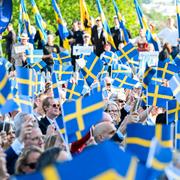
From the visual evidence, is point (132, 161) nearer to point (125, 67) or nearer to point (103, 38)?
point (125, 67)

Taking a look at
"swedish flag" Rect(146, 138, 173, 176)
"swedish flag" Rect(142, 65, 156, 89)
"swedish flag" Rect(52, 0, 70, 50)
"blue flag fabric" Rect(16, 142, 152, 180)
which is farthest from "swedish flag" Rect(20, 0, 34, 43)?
"blue flag fabric" Rect(16, 142, 152, 180)

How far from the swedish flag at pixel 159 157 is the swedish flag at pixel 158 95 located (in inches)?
246

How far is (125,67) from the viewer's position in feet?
60.1

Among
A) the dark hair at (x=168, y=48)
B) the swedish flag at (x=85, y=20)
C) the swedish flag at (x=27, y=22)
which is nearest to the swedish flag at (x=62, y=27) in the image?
the swedish flag at (x=27, y=22)

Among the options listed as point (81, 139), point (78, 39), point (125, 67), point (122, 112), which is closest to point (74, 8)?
point (78, 39)

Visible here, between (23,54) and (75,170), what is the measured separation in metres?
17.1

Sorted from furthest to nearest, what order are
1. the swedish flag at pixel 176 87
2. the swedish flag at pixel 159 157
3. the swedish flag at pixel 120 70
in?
the swedish flag at pixel 120 70 < the swedish flag at pixel 176 87 < the swedish flag at pixel 159 157

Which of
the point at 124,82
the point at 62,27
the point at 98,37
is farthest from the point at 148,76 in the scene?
the point at 98,37

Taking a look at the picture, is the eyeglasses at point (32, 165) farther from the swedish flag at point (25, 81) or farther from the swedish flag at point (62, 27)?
the swedish flag at point (62, 27)

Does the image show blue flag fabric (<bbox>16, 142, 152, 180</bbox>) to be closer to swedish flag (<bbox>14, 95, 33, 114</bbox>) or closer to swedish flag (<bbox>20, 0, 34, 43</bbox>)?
swedish flag (<bbox>14, 95, 33, 114</bbox>)

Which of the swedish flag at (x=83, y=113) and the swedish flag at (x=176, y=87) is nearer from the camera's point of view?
the swedish flag at (x=83, y=113)

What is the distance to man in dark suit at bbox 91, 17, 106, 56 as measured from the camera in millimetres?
25984

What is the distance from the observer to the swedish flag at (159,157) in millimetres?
6086

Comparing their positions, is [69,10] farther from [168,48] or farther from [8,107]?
[8,107]
